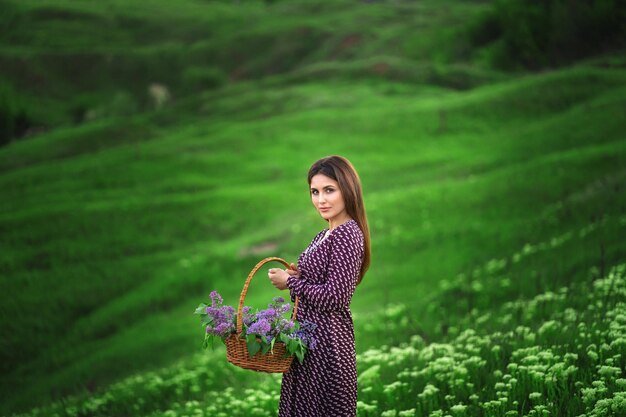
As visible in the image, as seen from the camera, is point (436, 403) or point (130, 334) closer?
point (436, 403)

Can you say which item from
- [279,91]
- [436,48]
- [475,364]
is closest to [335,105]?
[279,91]

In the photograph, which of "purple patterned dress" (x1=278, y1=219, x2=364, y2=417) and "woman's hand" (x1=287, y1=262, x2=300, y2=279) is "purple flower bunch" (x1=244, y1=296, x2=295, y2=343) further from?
"woman's hand" (x1=287, y1=262, x2=300, y2=279)

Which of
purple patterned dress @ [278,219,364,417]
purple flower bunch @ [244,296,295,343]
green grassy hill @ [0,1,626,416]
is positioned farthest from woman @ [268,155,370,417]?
green grassy hill @ [0,1,626,416]

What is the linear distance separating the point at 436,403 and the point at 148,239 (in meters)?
25.8

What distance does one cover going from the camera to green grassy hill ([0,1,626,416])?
8.84 m

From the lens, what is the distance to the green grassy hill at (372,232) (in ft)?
29.0

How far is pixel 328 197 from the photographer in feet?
18.9

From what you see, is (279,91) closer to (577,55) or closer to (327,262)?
(577,55)

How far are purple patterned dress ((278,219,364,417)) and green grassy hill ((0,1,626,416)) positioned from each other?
4.81 ft

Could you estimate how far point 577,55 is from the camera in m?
66.4

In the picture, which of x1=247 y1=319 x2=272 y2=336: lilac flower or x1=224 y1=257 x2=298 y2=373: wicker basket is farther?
x1=224 y1=257 x2=298 y2=373: wicker basket

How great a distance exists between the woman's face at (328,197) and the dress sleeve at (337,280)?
0.26 m

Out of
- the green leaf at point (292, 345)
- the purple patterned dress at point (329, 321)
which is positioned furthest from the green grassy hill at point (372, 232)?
the green leaf at point (292, 345)

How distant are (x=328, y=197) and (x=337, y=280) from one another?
2.62 ft
